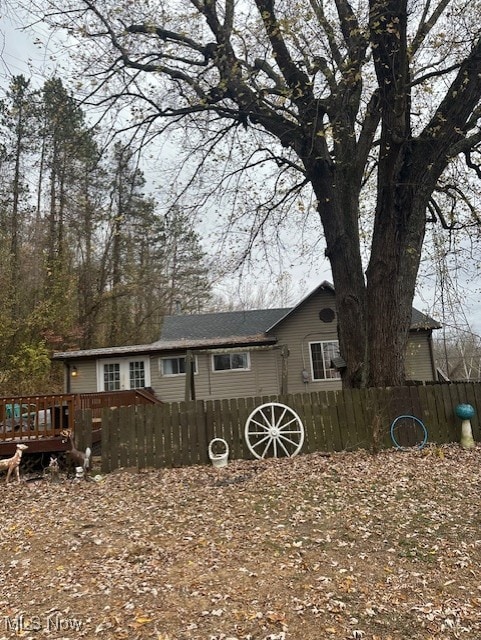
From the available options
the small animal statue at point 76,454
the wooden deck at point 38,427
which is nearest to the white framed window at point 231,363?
the wooden deck at point 38,427

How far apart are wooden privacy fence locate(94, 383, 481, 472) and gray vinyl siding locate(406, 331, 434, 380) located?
Answer: 814cm

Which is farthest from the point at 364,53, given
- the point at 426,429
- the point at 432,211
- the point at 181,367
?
the point at 181,367

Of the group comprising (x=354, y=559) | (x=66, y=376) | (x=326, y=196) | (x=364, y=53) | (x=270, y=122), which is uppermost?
(x=364, y=53)

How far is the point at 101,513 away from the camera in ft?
16.3

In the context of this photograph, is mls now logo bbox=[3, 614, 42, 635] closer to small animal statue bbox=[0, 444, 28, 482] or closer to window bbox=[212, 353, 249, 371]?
small animal statue bbox=[0, 444, 28, 482]

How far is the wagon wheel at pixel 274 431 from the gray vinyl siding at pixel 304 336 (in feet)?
27.1

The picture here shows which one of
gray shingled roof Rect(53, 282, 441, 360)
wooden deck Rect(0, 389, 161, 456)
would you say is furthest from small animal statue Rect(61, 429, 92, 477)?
gray shingled roof Rect(53, 282, 441, 360)

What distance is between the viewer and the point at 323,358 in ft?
52.2

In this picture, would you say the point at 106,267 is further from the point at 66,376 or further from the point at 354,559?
the point at 354,559

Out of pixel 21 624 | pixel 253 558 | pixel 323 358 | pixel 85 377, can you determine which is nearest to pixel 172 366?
pixel 85 377

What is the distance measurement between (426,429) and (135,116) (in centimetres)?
802

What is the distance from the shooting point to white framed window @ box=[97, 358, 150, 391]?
15984 mm

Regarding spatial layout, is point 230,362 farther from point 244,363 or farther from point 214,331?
point 214,331

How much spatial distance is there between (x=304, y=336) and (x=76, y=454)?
1034cm
